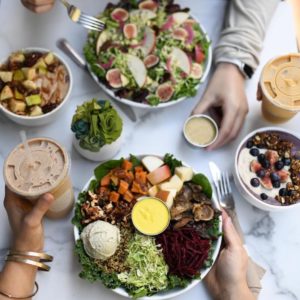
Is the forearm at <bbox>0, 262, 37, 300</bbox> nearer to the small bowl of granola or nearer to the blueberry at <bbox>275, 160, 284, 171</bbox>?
the small bowl of granola

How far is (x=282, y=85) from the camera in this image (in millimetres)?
Result: 1653

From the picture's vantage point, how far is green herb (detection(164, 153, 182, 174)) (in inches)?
62.8

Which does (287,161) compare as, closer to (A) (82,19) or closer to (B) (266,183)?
(B) (266,183)

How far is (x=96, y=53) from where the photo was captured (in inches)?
71.2

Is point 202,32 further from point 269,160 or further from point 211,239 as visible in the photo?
point 211,239

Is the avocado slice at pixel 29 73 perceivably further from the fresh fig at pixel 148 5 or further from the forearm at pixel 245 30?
the forearm at pixel 245 30

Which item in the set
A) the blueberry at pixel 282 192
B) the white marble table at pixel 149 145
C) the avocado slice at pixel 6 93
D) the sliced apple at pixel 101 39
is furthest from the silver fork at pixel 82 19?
the blueberry at pixel 282 192

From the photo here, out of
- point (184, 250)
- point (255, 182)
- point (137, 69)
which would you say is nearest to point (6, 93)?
point (137, 69)

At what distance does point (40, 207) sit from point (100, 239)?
0.71 feet

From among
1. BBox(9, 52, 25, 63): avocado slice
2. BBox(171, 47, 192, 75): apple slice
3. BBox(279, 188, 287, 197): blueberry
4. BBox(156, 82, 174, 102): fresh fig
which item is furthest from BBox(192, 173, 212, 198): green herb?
BBox(9, 52, 25, 63): avocado slice

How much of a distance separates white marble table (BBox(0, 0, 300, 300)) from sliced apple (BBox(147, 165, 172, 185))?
15 cm

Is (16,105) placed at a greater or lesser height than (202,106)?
greater

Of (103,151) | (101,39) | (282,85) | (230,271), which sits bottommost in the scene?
(230,271)

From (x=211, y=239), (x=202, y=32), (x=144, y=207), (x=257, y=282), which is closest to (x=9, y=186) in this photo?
(x=144, y=207)
